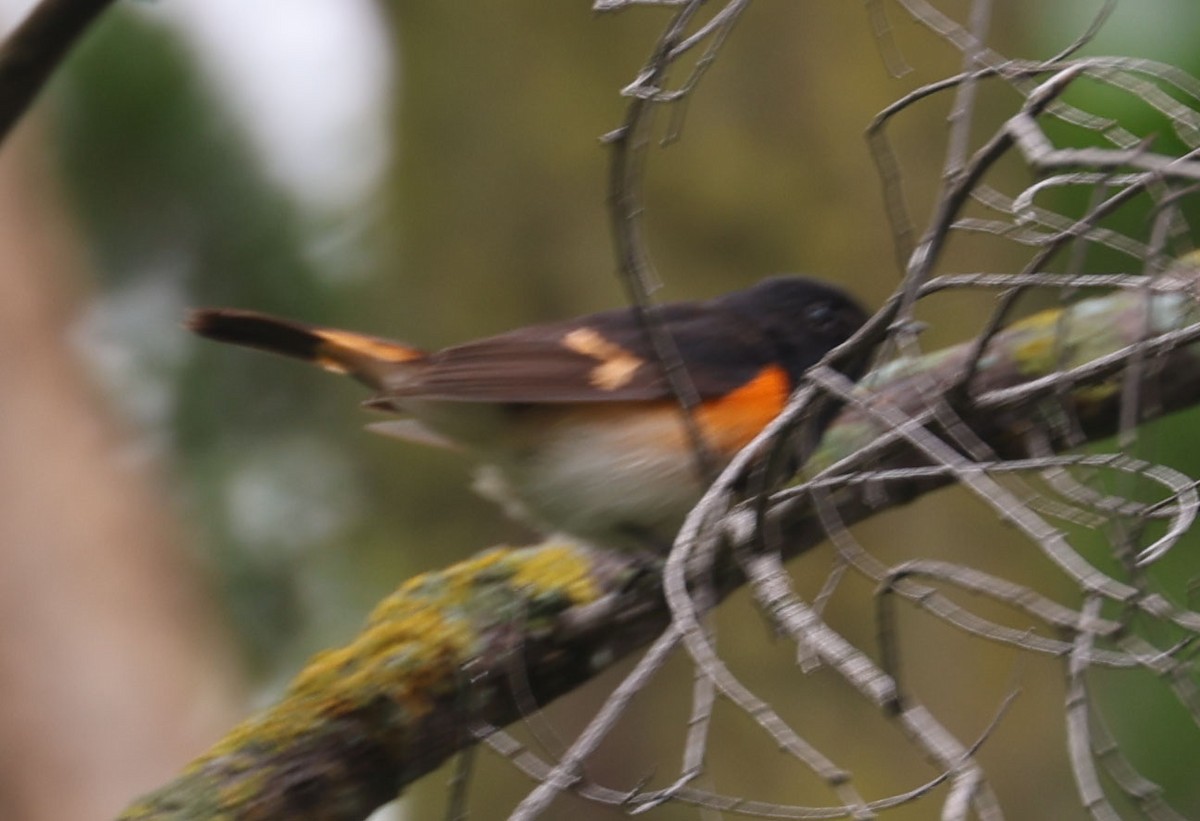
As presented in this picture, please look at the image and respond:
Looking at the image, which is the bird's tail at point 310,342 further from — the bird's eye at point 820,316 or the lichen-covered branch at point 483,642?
the bird's eye at point 820,316

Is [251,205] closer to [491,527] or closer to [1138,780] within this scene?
[491,527]

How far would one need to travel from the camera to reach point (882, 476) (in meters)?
1.56

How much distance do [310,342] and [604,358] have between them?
0.67m

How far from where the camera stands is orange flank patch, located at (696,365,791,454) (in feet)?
10.2

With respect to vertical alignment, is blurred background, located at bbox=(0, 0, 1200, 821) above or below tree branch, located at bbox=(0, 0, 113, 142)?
above

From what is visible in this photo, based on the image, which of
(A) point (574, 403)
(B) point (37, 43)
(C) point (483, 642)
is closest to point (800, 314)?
(A) point (574, 403)

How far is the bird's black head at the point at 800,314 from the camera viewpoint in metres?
3.45

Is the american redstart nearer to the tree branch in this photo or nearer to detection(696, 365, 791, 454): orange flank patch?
detection(696, 365, 791, 454): orange flank patch

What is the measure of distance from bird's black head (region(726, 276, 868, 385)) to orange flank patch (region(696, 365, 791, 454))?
25cm

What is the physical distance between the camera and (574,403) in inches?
125

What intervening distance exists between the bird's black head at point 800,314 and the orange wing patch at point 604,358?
0.41 metres

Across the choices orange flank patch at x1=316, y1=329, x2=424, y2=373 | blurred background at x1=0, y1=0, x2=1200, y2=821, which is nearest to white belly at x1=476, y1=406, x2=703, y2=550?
orange flank patch at x1=316, y1=329, x2=424, y2=373

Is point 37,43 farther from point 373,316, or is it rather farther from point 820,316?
point 373,316

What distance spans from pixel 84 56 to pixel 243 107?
0.67 metres
